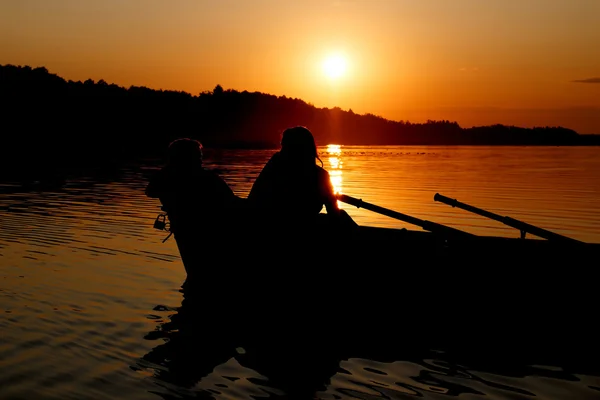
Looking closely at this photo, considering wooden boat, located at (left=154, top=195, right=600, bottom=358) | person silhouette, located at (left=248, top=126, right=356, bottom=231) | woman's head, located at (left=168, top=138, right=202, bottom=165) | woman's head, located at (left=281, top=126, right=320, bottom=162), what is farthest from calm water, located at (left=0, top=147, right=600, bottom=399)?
woman's head, located at (left=281, top=126, right=320, bottom=162)

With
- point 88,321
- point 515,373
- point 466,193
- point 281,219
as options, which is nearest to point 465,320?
point 515,373

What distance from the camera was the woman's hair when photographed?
9289 millimetres

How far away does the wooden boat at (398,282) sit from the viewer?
9.33 m

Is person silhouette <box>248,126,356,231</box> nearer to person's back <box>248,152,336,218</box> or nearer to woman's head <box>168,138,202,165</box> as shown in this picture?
person's back <box>248,152,336,218</box>

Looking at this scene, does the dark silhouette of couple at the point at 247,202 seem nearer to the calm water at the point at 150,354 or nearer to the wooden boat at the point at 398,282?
the wooden boat at the point at 398,282

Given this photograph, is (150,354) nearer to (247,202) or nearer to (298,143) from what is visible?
(247,202)

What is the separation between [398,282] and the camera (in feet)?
32.4

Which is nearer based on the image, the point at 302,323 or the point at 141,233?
the point at 302,323

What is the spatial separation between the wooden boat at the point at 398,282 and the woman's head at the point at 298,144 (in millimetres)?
1268

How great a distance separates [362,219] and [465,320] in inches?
514

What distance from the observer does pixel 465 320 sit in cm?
968

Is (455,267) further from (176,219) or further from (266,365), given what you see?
(176,219)

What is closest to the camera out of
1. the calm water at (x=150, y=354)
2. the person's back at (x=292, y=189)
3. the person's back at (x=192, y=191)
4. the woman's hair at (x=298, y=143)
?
the calm water at (x=150, y=354)

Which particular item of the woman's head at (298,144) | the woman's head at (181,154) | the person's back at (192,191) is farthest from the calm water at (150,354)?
the woman's head at (298,144)
